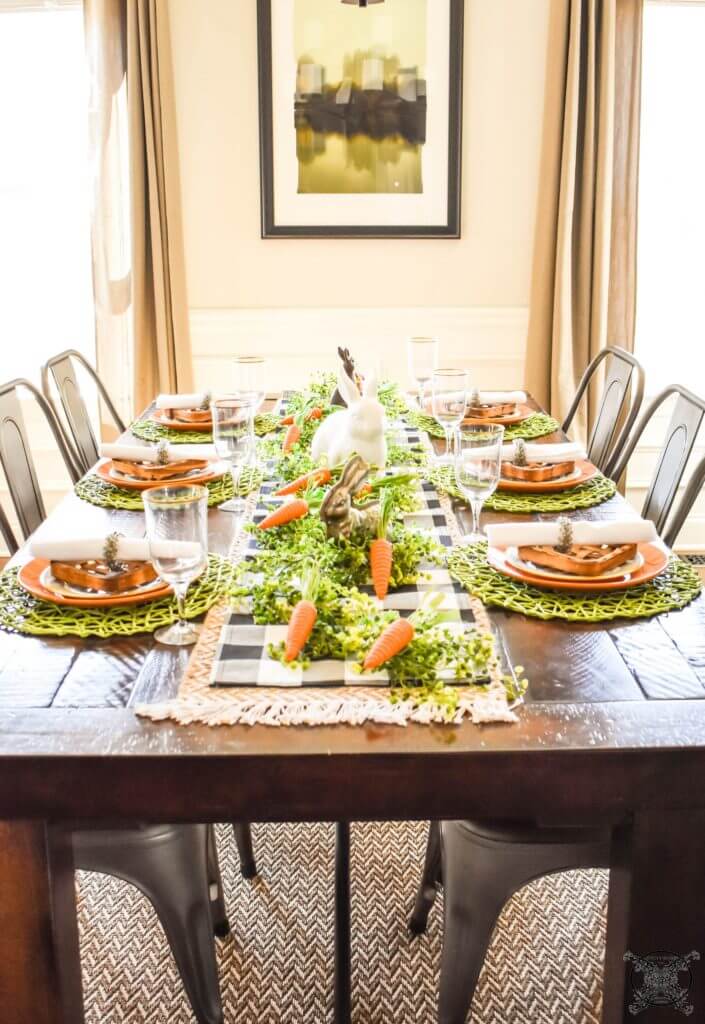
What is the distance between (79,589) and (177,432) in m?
1.13

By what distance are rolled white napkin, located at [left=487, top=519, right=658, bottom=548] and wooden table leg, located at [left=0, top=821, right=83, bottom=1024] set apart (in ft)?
2.41

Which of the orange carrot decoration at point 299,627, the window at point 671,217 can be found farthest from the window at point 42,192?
the orange carrot decoration at point 299,627

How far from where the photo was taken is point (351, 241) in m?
3.75

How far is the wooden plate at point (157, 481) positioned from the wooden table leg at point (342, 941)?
0.76 meters

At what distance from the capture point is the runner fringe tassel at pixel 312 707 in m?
1.08

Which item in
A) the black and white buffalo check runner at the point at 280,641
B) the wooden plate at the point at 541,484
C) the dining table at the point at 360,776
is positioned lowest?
the dining table at the point at 360,776

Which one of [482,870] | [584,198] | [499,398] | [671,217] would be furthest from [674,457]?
[671,217]

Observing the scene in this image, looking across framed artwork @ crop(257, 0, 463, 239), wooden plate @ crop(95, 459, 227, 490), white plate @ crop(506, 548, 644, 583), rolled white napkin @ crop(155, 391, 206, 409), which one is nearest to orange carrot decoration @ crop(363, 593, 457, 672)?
white plate @ crop(506, 548, 644, 583)

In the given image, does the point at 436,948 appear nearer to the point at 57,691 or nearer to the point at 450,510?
the point at 450,510

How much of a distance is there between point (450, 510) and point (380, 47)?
7.81 feet

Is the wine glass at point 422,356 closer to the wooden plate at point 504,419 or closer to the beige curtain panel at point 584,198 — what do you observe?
the wooden plate at point 504,419

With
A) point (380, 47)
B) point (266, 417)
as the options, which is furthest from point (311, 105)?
point (266, 417)

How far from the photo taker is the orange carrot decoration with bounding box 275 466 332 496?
175 cm

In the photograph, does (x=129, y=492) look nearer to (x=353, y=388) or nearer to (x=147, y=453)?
(x=147, y=453)
